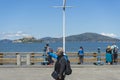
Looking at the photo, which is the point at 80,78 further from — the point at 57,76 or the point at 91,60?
the point at 91,60

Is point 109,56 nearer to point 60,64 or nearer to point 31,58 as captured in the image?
A: point 31,58

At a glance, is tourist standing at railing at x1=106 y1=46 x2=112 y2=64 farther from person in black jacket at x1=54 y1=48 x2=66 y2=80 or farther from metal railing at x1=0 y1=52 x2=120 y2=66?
person in black jacket at x1=54 y1=48 x2=66 y2=80

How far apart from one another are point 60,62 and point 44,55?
659 inches

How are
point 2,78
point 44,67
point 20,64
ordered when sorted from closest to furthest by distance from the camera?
point 2,78 → point 44,67 → point 20,64

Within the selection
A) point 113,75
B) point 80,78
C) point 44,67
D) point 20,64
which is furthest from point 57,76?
point 20,64

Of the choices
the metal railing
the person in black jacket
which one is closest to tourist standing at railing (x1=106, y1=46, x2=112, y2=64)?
the metal railing

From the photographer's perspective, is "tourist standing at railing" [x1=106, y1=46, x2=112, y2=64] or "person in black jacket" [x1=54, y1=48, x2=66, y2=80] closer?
"person in black jacket" [x1=54, y1=48, x2=66, y2=80]

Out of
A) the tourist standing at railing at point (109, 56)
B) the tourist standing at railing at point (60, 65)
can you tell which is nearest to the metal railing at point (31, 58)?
the tourist standing at railing at point (109, 56)

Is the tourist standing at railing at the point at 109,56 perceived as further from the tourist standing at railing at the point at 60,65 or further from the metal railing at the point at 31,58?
the tourist standing at railing at the point at 60,65

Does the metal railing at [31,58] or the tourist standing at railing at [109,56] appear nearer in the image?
the metal railing at [31,58]

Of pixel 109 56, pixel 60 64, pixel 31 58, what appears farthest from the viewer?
pixel 31 58

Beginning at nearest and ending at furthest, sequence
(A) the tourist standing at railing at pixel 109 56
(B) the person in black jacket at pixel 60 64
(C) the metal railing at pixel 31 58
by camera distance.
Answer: (B) the person in black jacket at pixel 60 64 < (C) the metal railing at pixel 31 58 < (A) the tourist standing at railing at pixel 109 56

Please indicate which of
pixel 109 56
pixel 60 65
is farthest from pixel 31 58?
pixel 60 65

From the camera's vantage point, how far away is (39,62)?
30250 millimetres
